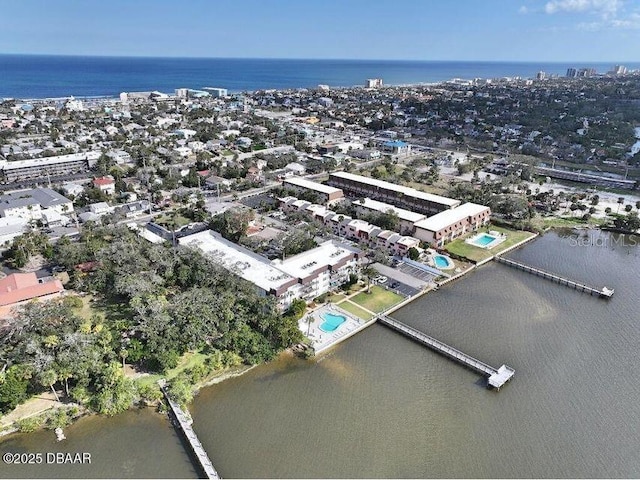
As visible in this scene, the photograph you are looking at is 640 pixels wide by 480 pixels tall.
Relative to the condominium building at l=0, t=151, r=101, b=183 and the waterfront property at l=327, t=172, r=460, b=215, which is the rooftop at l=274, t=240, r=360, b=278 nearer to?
the waterfront property at l=327, t=172, r=460, b=215

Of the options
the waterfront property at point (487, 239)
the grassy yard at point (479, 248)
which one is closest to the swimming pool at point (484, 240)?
the waterfront property at point (487, 239)

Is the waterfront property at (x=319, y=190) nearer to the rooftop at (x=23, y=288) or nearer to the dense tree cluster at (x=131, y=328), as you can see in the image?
the dense tree cluster at (x=131, y=328)

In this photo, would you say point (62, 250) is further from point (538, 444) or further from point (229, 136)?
point (229, 136)

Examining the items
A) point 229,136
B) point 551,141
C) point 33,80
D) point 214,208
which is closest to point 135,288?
point 214,208

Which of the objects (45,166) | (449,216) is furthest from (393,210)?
(45,166)

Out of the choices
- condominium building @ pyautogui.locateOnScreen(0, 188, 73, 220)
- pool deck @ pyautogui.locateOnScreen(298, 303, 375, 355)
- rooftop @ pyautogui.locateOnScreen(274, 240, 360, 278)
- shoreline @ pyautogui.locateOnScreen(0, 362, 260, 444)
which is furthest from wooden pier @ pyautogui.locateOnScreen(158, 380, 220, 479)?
condominium building @ pyautogui.locateOnScreen(0, 188, 73, 220)

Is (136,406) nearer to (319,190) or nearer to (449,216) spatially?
(449,216)
